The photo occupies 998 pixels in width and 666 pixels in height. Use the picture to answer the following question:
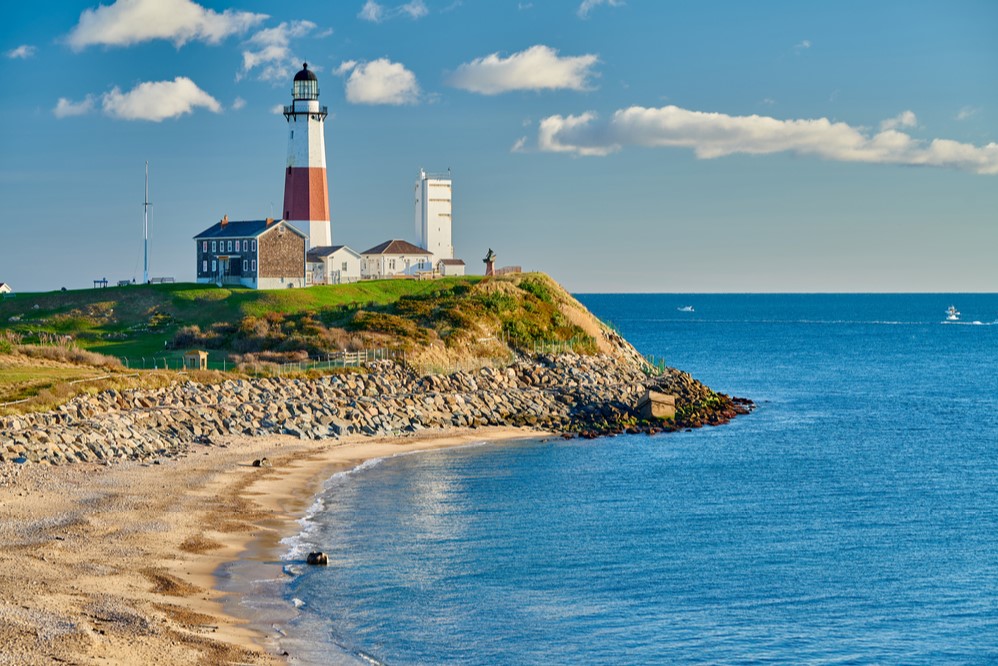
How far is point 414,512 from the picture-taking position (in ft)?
125

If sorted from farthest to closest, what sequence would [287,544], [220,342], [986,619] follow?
[220,342]
[287,544]
[986,619]

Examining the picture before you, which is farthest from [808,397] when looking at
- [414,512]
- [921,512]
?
[414,512]

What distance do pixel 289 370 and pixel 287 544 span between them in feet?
95.0

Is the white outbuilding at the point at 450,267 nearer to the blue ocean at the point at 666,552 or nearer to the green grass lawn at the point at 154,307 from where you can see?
the green grass lawn at the point at 154,307

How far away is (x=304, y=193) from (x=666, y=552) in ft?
209

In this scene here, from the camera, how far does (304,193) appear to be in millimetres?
91312

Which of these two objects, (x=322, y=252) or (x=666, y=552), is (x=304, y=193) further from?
(x=666, y=552)

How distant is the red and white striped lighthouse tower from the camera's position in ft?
→ 296

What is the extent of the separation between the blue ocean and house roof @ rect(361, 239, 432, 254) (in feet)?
147

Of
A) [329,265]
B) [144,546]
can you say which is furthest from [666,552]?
[329,265]

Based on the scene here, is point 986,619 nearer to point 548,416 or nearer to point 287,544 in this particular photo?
point 287,544

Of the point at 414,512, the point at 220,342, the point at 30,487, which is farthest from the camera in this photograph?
the point at 220,342

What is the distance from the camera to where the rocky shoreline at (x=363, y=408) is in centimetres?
4341

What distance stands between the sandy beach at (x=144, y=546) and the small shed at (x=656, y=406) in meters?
18.8
